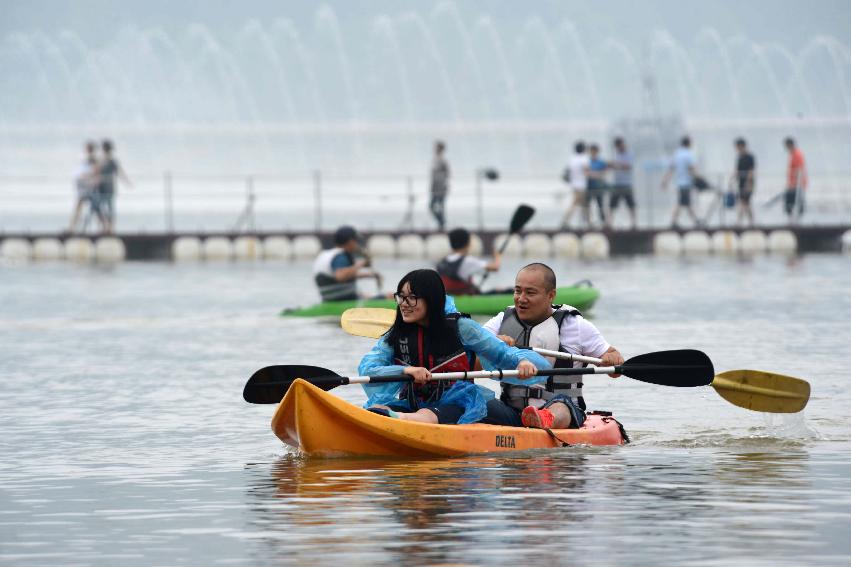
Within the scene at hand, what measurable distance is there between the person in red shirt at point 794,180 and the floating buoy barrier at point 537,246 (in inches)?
172

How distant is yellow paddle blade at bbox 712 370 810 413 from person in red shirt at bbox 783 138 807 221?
20.6 meters

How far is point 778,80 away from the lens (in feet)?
301

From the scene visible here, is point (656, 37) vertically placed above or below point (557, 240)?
above

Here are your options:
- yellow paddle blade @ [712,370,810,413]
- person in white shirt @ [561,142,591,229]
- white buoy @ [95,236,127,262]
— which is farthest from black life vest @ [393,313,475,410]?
white buoy @ [95,236,127,262]

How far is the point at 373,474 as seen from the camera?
10.1m

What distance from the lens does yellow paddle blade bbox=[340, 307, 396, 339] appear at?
11.5 meters

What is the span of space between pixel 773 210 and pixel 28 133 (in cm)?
4075

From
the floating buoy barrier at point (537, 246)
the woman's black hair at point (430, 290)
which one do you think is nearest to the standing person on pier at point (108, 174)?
the floating buoy barrier at point (537, 246)

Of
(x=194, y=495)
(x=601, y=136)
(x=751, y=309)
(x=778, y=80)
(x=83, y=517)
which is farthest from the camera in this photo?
(x=778, y=80)

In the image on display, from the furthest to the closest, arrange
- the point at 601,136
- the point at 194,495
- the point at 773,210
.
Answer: the point at 601,136 → the point at 773,210 → the point at 194,495

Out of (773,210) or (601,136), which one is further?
(601,136)

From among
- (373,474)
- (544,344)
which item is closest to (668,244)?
(544,344)

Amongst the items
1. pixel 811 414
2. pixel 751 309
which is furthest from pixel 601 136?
pixel 811 414

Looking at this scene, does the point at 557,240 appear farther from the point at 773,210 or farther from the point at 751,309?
the point at 773,210
